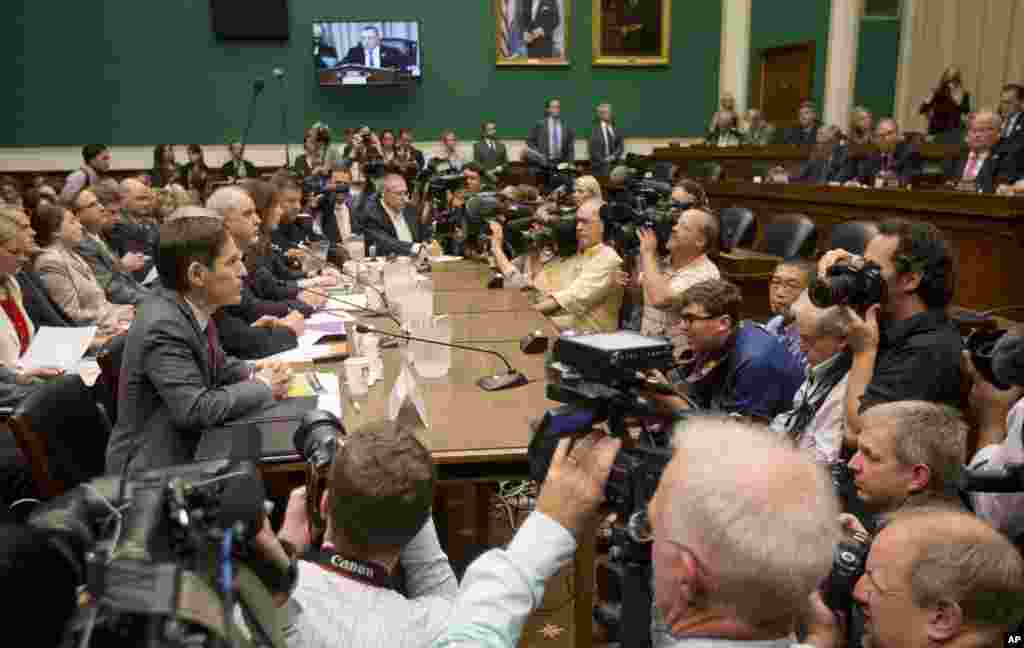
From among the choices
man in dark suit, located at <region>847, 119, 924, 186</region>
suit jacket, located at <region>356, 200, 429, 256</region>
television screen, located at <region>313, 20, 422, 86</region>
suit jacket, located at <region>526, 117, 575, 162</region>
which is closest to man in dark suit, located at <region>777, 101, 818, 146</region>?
man in dark suit, located at <region>847, 119, 924, 186</region>

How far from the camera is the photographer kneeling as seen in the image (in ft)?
3.76

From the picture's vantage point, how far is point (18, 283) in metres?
3.59

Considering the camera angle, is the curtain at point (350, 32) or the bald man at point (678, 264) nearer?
the bald man at point (678, 264)

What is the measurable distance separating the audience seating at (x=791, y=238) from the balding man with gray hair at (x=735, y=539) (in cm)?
388

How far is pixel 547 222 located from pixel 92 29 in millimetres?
9595

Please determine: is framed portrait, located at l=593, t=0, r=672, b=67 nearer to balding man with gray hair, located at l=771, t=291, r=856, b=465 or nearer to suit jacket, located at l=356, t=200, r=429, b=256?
suit jacket, located at l=356, t=200, r=429, b=256

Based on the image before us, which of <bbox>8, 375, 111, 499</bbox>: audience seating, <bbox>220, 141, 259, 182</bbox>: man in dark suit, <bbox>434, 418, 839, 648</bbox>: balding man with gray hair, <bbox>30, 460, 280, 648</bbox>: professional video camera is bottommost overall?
<bbox>8, 375, 111, 499</bbox>: audience seating

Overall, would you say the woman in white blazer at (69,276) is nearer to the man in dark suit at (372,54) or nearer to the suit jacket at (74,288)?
the suit jacket at (74,288)

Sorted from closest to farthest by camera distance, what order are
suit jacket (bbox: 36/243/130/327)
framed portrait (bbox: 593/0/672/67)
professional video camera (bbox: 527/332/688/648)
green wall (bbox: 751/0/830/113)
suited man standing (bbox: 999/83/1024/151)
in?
professional video camera (bbox: 527/332/688/648)
suit jacket (bbox: 36/243/130/327)
suited man standing (bbox: 999/83/1024/151)
green wall (bbox: 751/0/830/113)
framed portrait (bbox: 593/0/672/67)

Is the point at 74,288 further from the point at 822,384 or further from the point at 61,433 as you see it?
the point at 822,384

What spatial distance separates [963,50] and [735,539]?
460 inches

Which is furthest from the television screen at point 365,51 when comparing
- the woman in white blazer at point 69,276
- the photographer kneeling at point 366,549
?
the photographer kneeling at point 366,549

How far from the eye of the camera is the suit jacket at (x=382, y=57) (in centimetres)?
1140

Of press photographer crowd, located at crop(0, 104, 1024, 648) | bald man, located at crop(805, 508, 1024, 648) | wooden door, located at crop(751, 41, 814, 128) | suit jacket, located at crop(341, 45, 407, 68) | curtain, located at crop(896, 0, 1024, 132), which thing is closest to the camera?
press photographer crowd, located at crop(0, 104, 1024, 648)
